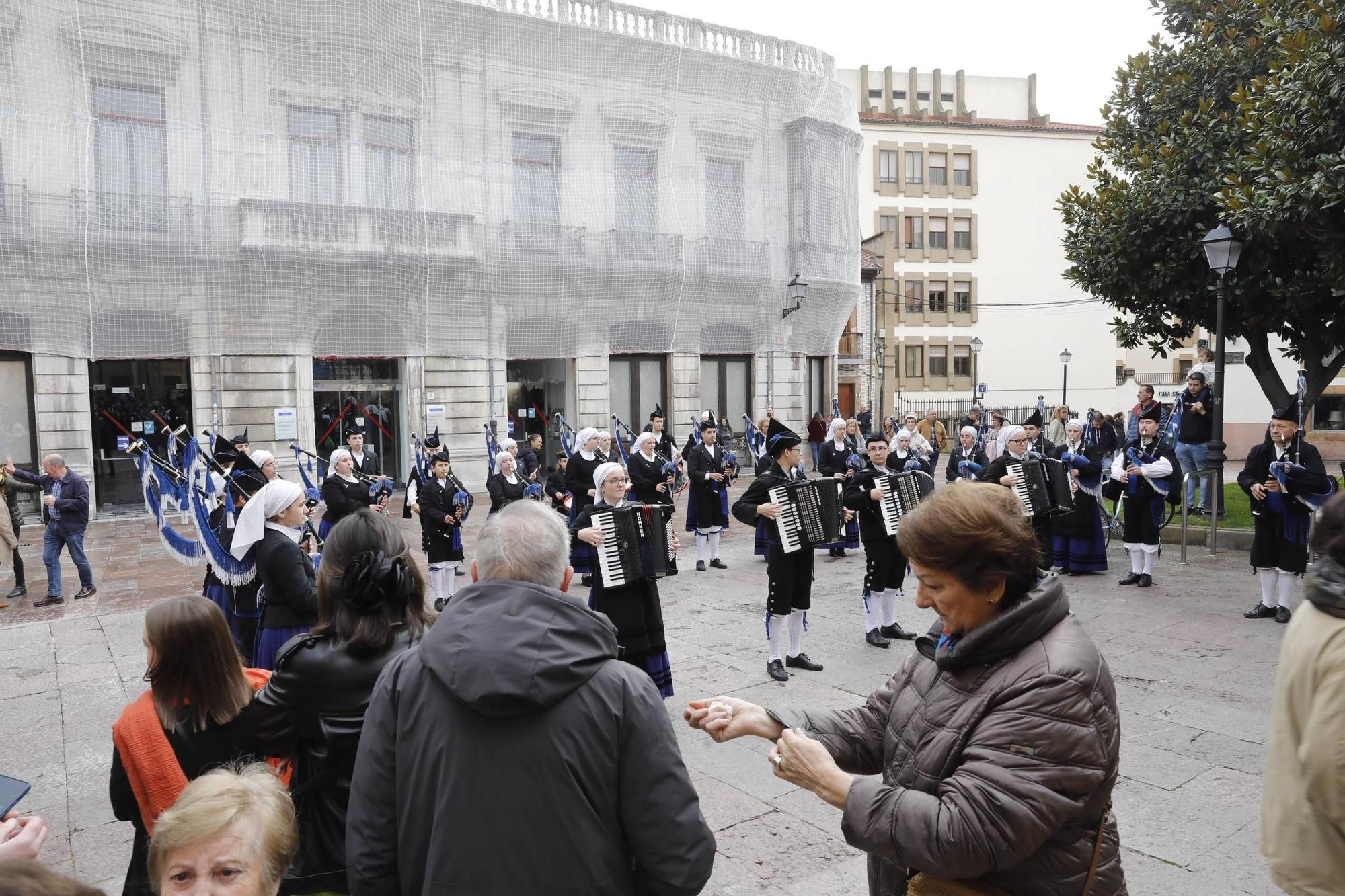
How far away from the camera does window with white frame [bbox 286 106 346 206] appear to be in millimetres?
18812

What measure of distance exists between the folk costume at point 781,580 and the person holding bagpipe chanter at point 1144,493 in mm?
5139

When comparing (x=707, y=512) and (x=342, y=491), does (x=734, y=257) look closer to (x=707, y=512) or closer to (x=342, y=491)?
(x=707, y=512)

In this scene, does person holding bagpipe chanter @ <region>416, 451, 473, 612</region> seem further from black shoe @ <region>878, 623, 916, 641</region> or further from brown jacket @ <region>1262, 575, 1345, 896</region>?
brown jacket @ <region>1262, 575, 1345, 896</region>

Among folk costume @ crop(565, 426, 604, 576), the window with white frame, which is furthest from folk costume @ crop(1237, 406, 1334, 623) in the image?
the window with white frame

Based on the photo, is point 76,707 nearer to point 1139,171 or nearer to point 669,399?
point 1139,171

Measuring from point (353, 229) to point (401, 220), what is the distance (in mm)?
1016

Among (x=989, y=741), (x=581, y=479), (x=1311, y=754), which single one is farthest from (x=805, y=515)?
(x=989, y=741)

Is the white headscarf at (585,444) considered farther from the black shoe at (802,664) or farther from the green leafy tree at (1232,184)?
the green leafy tree at (1232,184)

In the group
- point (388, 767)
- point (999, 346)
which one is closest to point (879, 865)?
point (388, 767)

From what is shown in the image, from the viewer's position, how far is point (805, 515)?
723 cm

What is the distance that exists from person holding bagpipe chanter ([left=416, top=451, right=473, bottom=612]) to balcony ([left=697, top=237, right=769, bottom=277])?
1423 cm

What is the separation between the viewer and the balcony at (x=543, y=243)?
2081cm

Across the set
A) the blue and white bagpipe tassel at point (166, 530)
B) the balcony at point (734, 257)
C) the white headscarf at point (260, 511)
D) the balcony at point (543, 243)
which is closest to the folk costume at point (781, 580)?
the white headscarf at point (260, 511)

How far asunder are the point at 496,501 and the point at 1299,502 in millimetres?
8423
